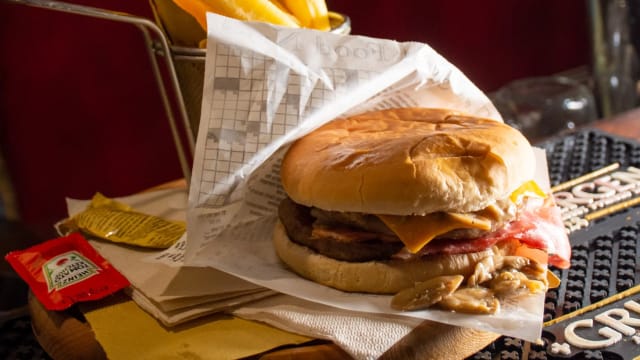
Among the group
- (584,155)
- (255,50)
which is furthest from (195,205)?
(584,155)

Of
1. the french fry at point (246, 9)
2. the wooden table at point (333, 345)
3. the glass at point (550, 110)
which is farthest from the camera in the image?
the glass at point (550, 110)

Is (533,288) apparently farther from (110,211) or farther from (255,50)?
(110,211)

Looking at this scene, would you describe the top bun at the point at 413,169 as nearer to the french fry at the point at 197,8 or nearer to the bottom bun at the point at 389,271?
the bottom bun at the point at 389,271

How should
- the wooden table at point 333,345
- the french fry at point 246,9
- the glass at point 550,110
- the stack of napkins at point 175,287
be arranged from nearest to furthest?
1. the wooden table at point 333,345
2. the stack of napkins at point 175,287
3. the french fry at point 246,9
4. the glass at point 550,110

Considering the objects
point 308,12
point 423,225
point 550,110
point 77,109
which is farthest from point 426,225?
point 77,109

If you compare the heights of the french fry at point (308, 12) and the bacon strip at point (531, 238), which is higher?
the french fry at point (308, 12)

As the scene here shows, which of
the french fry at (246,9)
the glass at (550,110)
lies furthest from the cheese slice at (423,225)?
the glass at (550,110)

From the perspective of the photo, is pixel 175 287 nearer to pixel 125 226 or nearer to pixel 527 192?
pixel 125 226
